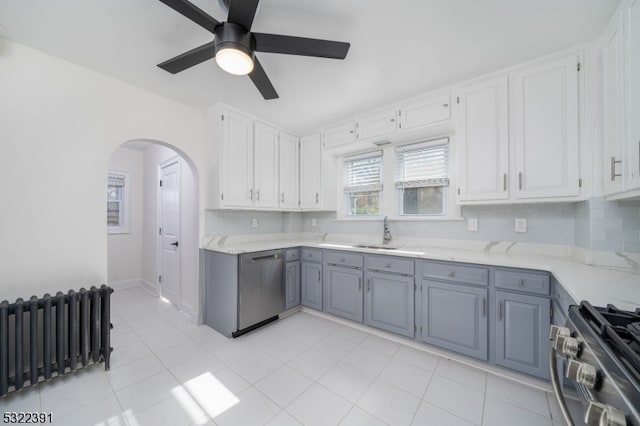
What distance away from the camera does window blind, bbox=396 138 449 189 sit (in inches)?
108

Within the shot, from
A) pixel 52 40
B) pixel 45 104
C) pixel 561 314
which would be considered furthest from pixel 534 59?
pixel 45 104

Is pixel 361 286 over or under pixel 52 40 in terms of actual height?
under

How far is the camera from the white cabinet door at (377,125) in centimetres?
271

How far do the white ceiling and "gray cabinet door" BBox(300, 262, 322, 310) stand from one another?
2033 mm

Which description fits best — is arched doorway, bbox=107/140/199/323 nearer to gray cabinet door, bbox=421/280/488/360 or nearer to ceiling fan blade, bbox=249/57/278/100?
ceiling fan blade, bbox=249/57/278/100

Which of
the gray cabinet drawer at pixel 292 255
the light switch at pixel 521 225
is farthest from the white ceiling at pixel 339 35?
the gray cabinet drawer at pixel 292 255

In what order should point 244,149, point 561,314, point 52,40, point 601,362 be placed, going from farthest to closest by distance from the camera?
1. point 244,149
2. point 52,40
3. point 561,314
4. point 601,362

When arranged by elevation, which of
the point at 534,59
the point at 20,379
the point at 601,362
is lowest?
the point at 20,379

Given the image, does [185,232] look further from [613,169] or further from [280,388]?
[613,169]

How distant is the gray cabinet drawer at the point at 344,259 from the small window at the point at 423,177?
34.9 inches

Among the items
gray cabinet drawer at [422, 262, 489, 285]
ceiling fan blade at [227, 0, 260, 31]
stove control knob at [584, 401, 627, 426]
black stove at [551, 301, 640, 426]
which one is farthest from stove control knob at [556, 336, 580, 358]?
ceiling fan blade at [227, 0, 260, 31]

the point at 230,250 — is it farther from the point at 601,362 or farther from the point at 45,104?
the point at 601,362

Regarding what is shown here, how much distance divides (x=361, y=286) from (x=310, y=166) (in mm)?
1841

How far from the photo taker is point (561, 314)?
1.47 m
